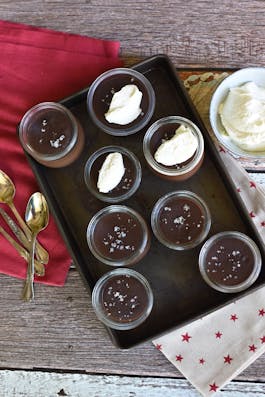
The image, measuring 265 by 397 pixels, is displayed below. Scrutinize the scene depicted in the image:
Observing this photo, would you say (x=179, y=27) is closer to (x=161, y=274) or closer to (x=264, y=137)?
(x=264, y=137)

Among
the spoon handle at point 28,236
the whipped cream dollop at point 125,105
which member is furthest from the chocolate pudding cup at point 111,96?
the spoon handle at point 28,236

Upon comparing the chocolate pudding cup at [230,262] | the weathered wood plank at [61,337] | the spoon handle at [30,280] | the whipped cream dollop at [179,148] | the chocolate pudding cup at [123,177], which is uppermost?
the whipped cream dollop at [179,148]

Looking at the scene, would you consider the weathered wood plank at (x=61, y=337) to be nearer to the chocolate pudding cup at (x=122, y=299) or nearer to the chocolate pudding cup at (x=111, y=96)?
the chocolate pudding cup at (x=122, y=299)

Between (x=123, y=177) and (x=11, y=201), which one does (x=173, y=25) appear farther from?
(x=11, y=201)

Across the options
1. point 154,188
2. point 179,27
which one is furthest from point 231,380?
point 179,27

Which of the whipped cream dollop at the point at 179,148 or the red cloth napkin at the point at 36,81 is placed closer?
the whipped cream dollop at the point at 179,148

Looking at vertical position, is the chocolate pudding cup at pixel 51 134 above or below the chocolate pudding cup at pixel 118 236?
above
